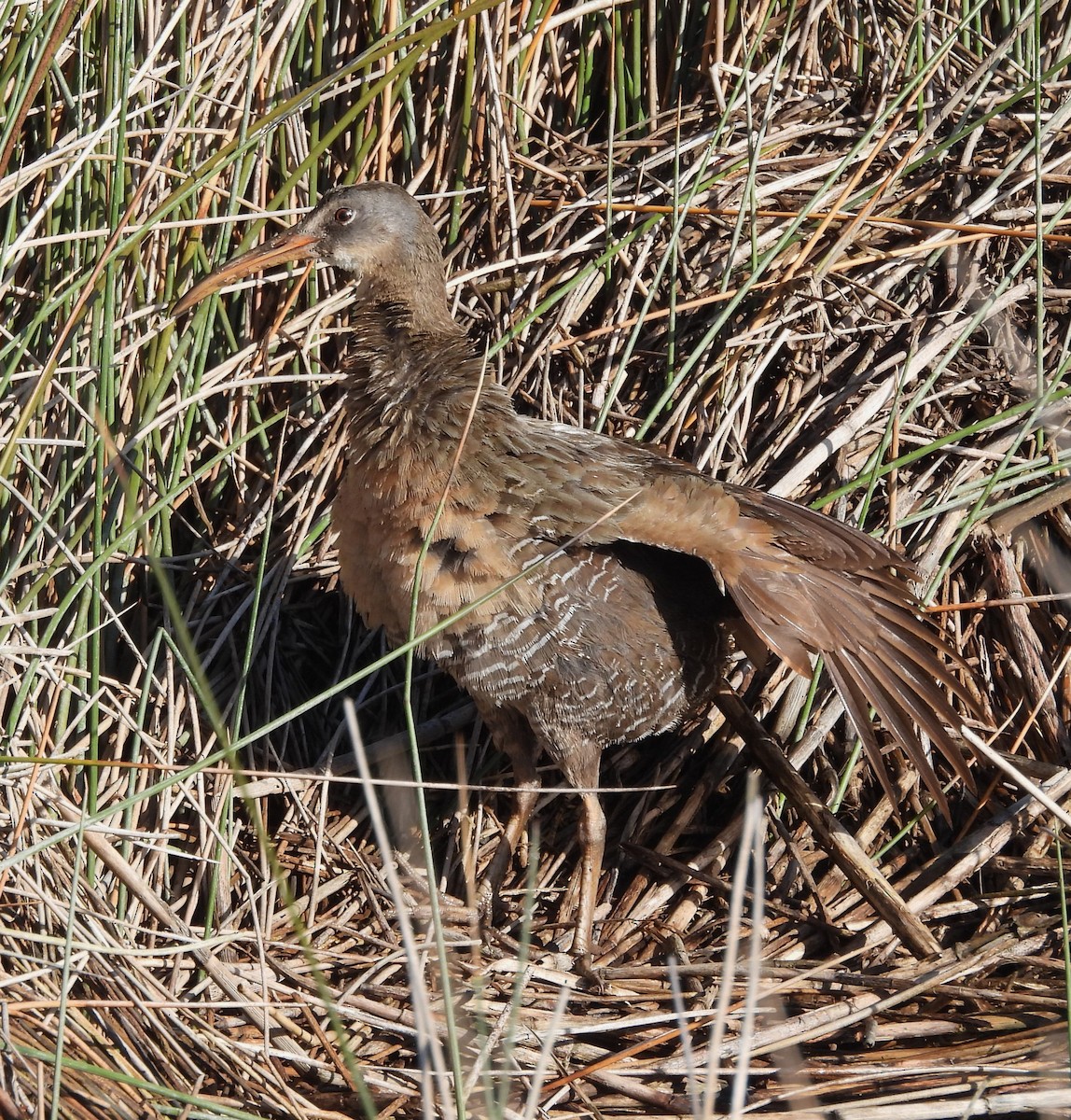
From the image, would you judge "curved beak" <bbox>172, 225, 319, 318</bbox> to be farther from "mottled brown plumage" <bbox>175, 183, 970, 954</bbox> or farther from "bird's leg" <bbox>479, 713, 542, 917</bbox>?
"bird's leg" <bbox>479, 713, 542, 917</bbox>

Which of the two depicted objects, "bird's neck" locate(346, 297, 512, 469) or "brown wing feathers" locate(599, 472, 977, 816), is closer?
"brown wing feathers" locate(599, 472, 977, 816)

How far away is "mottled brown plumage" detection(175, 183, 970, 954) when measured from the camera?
9.66 ft

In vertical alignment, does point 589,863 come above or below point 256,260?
below

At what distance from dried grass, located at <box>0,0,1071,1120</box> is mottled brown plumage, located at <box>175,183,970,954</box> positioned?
0.25 meters

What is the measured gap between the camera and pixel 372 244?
3.22 meters

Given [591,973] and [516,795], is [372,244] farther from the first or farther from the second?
[591,973]

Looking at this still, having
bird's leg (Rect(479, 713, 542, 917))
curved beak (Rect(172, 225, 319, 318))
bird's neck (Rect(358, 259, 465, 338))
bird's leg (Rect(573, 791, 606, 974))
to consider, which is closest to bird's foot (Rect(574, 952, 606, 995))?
bird's leg (Rect(573, 791, 606, 974))

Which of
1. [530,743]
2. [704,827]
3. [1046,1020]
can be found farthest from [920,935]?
[530,743]

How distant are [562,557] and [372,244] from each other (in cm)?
95

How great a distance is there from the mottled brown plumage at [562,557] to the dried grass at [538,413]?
0.25 m

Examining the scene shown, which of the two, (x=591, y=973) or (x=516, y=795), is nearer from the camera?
(x=591, y=973)

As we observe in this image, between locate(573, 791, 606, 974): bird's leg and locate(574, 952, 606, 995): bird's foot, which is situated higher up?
locate(573, 791, 606, 974): bird's leg

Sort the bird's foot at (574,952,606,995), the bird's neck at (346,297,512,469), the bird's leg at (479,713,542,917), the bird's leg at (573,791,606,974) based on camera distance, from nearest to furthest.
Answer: the bird's neck at (346,297,512,469), the bird's foot at (574,952,606,995), the bird's leg at (573,791,606,974), the bird's leg at (479,713,542,917)

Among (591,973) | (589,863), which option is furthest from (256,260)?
(591,973)
